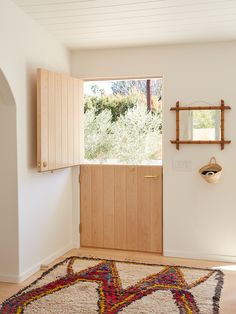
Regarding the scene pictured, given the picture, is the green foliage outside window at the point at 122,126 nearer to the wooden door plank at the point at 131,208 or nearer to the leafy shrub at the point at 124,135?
the leafy shrub at the point at 124,135

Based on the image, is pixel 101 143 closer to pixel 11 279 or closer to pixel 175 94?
pixel 175 94

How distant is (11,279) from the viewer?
3.54 m

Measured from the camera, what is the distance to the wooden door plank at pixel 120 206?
14.9 ft

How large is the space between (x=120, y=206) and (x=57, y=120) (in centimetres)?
127

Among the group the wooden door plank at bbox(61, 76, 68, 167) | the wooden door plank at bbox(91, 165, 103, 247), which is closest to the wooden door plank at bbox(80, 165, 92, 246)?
the wooden door plank at bbox(91, 165, 103, 247)

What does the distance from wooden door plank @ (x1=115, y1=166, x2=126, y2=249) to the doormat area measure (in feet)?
1.75

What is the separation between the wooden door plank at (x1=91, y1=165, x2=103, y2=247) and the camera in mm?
4617

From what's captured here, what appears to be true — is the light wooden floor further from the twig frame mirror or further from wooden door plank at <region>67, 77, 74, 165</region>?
the twig frame mirror

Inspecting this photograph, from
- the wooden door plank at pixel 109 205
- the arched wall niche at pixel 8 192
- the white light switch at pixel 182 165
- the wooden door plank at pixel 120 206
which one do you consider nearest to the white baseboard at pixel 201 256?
the wooden door plank at pixel 120 206

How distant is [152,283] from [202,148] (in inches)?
60.1

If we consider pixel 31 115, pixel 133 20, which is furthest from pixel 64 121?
pixel 133 20

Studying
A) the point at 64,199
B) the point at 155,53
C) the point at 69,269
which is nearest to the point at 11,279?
the point at 69,269

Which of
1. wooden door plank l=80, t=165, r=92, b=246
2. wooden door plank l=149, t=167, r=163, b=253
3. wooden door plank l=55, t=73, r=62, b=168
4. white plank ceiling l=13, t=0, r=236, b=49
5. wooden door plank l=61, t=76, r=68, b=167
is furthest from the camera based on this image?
wooden door plank l=80, t=165, r=92, b=246

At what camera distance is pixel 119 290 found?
11.0ft
